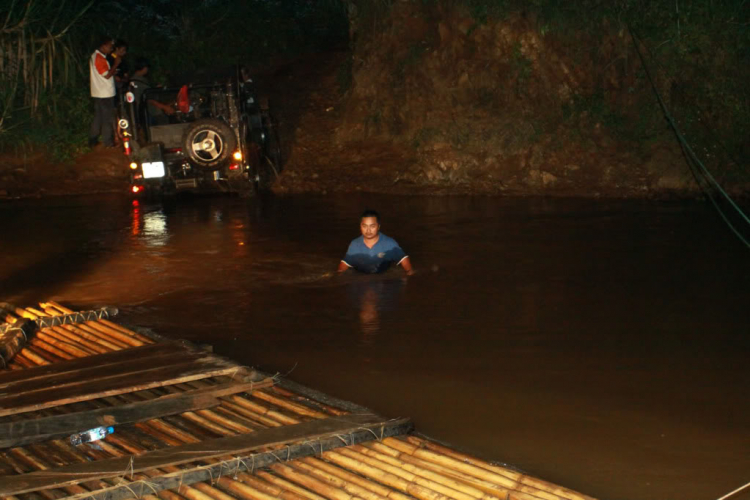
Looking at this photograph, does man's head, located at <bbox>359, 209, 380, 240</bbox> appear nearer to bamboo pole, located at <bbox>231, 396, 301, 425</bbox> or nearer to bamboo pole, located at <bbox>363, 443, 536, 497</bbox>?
bamboo pole, located at <bbox>231, 396, 301, 425</bbox>

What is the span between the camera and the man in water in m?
9.55

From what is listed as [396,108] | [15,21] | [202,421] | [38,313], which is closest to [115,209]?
[15,21]

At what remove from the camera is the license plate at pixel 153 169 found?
14.4m

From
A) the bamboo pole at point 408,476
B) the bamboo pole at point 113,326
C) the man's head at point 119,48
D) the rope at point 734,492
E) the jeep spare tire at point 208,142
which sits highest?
the man's head at point 119,48

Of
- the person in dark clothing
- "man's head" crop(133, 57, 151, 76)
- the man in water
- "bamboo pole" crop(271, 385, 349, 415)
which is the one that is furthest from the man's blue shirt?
"man's head" crop(133, 57, 151, 76)

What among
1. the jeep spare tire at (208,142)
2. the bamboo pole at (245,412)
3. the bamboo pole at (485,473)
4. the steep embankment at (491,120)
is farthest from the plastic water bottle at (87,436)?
the steep embankment at (491,120)

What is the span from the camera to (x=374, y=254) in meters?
9.60

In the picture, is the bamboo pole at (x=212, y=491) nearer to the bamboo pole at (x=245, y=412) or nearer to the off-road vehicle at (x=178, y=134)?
the bamboo pole at (x=245, y=412)

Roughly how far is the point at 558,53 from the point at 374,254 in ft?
29.8

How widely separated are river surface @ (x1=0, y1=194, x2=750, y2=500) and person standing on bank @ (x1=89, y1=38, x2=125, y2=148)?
1.72 meters

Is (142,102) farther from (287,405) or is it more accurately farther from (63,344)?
(287,405)

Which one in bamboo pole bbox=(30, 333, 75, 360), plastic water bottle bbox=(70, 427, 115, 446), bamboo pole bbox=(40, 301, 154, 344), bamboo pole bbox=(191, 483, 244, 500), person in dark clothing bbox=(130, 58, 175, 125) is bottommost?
bamboo pole bbox=(191, 483, 244, 500)

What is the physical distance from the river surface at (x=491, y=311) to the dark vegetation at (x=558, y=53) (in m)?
2.50

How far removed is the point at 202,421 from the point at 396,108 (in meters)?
13.4
